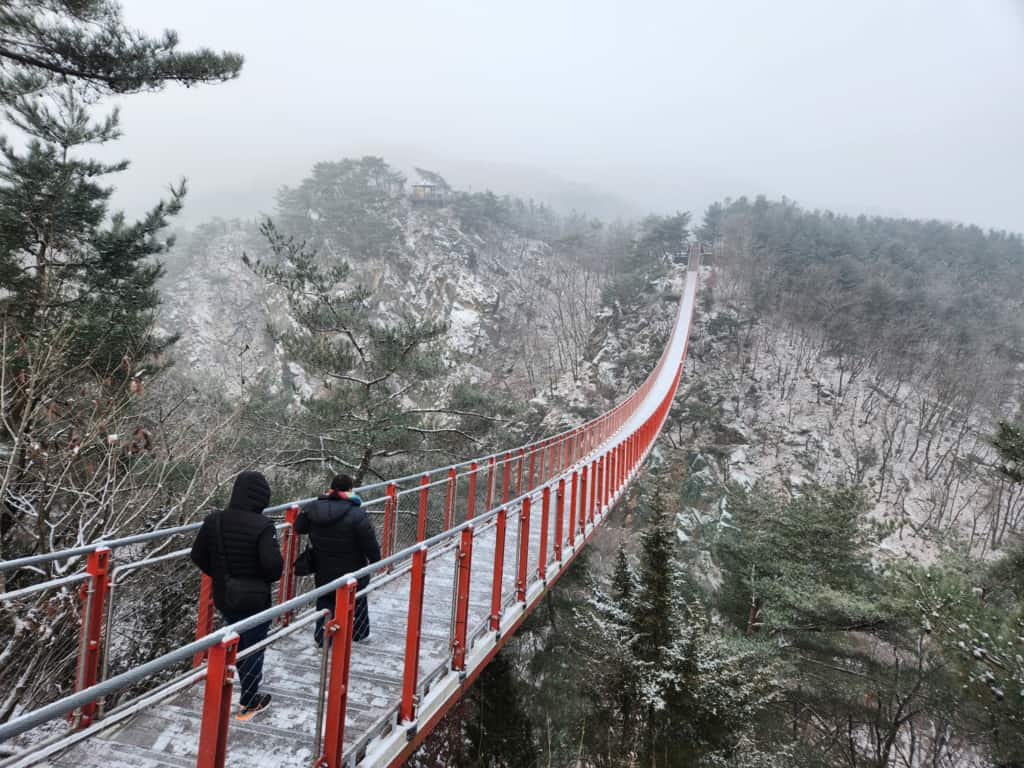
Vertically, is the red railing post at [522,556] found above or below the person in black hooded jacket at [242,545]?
below

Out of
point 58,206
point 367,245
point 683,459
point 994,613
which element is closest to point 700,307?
point 683,459

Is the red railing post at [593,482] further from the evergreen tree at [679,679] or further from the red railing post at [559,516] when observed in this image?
the evergreen tree at [679,679]

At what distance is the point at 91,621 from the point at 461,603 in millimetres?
1946

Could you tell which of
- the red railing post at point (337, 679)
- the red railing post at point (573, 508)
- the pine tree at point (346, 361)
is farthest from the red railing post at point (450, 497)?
the pine tree at point (346, 361)

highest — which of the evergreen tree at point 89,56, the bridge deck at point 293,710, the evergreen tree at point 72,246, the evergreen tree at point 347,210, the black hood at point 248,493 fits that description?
the evergreen tree at point 347,210

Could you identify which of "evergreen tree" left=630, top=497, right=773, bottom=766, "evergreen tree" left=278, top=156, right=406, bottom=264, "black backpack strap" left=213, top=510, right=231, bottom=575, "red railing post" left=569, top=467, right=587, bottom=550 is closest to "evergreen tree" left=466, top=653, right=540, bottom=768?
"evergreen tree" left=630, top=497, right=773, bottom=766

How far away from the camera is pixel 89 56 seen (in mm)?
5945

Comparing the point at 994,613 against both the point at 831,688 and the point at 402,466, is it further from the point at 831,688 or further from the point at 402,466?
the point at 402,466

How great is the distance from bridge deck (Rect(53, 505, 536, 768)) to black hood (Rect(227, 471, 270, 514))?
0.81m

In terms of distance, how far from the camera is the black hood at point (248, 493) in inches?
108

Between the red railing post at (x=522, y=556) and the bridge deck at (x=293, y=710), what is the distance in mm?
485

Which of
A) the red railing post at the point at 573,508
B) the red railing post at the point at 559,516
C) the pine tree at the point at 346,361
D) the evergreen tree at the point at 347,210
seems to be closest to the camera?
the red railing post at the point at 559,516

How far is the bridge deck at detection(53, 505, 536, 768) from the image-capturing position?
2.25 meters

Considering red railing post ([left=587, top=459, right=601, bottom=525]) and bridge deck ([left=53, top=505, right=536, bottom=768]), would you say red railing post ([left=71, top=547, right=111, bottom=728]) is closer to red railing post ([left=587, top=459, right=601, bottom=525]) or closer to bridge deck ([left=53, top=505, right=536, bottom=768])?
bridge deck ([left=53, top=505, right=536, bottom=768])
